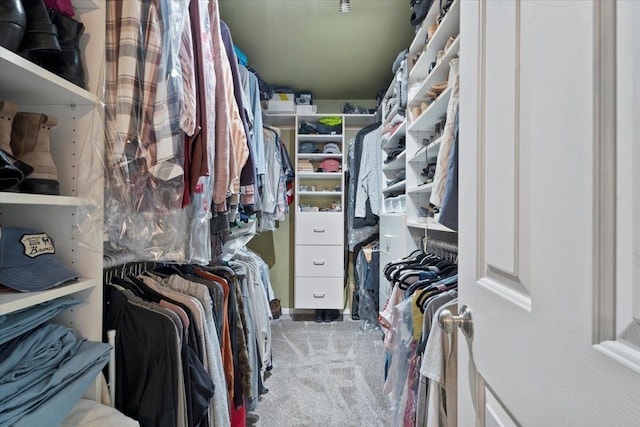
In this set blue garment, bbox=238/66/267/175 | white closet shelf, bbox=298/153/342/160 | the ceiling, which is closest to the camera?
blue garment, bbox=238/66/267/175

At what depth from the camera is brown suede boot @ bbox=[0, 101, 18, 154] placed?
630 millimetres

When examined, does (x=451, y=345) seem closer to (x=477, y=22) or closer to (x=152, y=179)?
(x=477, y=22)

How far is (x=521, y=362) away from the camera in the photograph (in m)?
0.43

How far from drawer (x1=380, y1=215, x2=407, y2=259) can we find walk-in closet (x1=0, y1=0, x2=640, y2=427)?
2.6 inches

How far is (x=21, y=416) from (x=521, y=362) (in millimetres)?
A: 815

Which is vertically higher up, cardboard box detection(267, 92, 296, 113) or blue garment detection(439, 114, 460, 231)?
cardboard box detection(267, 92, 296, 113)

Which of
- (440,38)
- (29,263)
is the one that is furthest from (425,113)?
(29,263)

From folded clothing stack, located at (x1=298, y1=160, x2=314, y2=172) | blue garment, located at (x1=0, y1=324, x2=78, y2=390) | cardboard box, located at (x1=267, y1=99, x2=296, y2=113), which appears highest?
cardboard box, located at (x1=267, y1=99, x2=296, y2=113)

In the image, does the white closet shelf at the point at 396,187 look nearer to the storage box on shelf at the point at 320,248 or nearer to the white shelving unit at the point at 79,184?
the storage box on shelf at the point at 320,248

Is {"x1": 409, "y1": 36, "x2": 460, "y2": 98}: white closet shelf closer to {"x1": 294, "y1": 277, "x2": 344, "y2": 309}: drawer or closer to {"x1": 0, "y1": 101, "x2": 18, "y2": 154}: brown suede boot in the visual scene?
{"x1": 0, "y1": 101, "x2": 18, "y2": 154}: brown suede boot

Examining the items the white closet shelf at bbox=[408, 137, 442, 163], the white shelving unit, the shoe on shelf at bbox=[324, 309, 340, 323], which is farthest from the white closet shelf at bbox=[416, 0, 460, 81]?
the shoe on shelf at bbox=[324, 309, 340, 323]

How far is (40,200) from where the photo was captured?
2.10 feet

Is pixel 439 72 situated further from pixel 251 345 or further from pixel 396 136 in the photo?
pixel 251 345

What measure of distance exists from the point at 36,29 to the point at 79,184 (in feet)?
1.08
